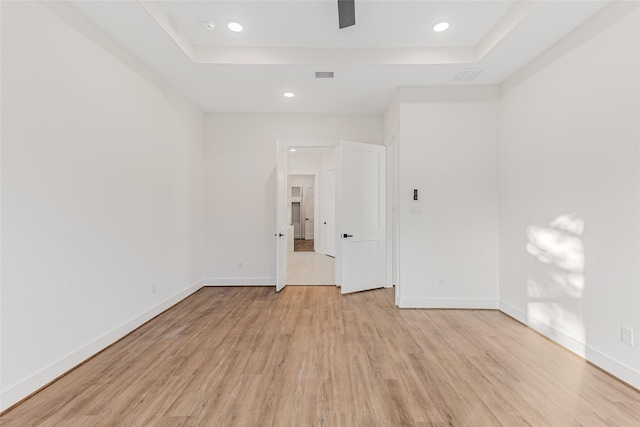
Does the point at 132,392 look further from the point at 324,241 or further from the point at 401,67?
the point at 324,241

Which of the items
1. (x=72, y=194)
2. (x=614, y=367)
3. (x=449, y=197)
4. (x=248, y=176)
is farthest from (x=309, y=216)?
(x=614, y=367)

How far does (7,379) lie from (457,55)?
465 cm

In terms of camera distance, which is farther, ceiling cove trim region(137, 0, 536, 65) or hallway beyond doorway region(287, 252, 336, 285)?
hallway beyond doorway region(287, 252, 336, 285)

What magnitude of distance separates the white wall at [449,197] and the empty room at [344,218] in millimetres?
28

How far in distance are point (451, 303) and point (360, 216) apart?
1.71 metres

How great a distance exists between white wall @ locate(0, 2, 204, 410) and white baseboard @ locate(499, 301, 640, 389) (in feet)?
13.8

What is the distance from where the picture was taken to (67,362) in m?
2.20

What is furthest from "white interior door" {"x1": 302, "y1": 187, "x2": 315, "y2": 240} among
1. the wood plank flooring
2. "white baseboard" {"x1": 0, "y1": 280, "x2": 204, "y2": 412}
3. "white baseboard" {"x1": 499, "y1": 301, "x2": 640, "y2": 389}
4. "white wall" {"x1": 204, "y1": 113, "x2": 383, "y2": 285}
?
"white baseboard" {"x1": 499, "y1": 301, "x2": 640, "y2": 389}

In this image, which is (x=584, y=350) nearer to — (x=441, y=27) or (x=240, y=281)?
(x=441, y=27)

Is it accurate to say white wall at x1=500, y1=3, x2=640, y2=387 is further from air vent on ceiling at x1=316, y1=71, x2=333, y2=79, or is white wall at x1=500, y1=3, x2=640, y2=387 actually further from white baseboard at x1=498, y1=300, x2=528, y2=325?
air vent on ceiling at x1=316, y1=71, x2=333, y2=79

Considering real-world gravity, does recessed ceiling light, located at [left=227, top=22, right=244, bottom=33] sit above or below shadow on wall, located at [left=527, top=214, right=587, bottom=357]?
above

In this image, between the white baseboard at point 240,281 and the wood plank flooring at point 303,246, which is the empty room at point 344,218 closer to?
the white baseboard at point 240,281

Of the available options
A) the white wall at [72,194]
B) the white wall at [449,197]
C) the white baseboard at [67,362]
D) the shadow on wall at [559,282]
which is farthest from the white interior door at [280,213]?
the shadow on wall at [559,282]

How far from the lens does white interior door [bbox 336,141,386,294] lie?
427cm
